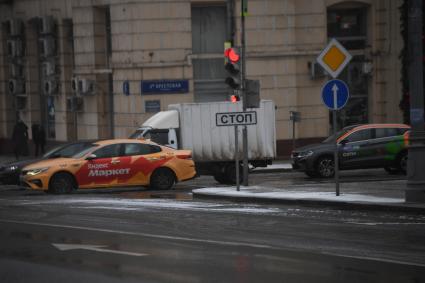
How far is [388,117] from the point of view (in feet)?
119

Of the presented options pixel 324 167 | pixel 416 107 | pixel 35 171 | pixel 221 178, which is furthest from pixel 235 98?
pixel 416 107

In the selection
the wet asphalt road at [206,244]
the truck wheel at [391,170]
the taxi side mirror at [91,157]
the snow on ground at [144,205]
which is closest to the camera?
the wet asphalt road at [206,244]

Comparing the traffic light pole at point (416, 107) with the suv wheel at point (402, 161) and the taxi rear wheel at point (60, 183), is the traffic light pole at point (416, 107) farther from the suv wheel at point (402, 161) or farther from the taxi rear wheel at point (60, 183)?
the suv wheel at point (402, 161)

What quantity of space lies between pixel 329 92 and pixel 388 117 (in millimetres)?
18972

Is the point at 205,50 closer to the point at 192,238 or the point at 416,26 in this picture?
the point at 416,26

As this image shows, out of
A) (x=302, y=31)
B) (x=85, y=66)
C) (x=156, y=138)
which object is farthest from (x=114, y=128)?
(x=156, y=138)

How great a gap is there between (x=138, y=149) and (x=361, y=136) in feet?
22.9

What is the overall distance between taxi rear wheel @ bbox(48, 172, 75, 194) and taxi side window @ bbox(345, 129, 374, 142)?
332 inches

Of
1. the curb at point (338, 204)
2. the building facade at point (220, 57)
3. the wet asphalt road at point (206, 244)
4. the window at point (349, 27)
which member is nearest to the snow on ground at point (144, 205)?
Answer: the wet asphalt road at point (206, 244)

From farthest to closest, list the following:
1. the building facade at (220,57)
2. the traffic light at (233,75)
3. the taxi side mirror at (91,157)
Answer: the building facade at (220,57) < the taxi side mirror at (91,157) < the traffic light at (233,75)

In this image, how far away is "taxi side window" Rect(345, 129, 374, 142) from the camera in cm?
2666

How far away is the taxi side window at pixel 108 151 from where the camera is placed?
23.1 metres

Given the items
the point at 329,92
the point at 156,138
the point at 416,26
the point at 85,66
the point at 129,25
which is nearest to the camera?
the point at 416,26

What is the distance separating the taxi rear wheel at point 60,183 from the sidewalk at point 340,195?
3663 mm
